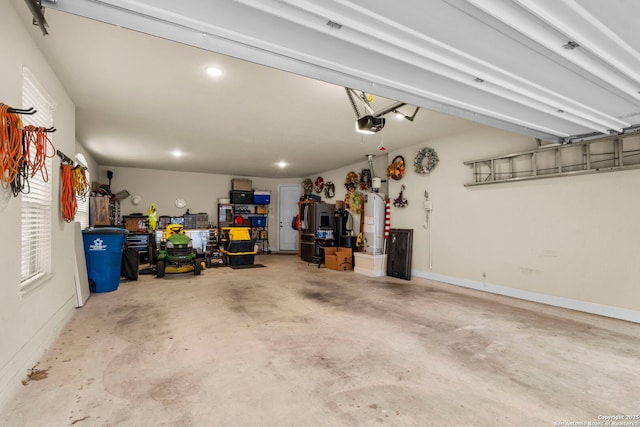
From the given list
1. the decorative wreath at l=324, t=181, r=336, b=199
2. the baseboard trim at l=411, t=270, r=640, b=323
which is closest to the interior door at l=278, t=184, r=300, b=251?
the decorative wreath at l=324, t=181, r=336, b=199

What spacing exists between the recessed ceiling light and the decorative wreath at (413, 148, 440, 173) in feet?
13.5

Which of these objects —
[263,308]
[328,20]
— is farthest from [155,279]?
[328,20]

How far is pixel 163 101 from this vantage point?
383 centimetres

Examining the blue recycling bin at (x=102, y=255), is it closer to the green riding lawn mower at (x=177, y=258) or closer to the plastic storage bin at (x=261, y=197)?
the green riding lawn mower at (x=177, y=258)

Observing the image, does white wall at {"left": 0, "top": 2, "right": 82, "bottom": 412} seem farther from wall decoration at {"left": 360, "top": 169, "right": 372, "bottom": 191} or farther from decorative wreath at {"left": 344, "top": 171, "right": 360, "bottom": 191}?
decorative wreath at {"left": 344, "top": 171, "right": 360, "bottom": 191}

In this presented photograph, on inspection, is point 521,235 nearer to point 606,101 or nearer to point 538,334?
point 538,334

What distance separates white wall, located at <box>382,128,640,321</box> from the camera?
359 centimetres

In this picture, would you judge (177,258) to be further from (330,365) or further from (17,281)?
(330,365)

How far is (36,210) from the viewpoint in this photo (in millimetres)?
2750

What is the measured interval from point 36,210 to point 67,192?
74 centimetres

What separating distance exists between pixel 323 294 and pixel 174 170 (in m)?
6.77

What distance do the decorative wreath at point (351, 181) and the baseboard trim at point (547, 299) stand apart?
3.04 metres

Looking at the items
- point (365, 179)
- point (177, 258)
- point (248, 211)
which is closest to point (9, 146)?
point (177, 258)

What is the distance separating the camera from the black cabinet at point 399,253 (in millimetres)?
5898
